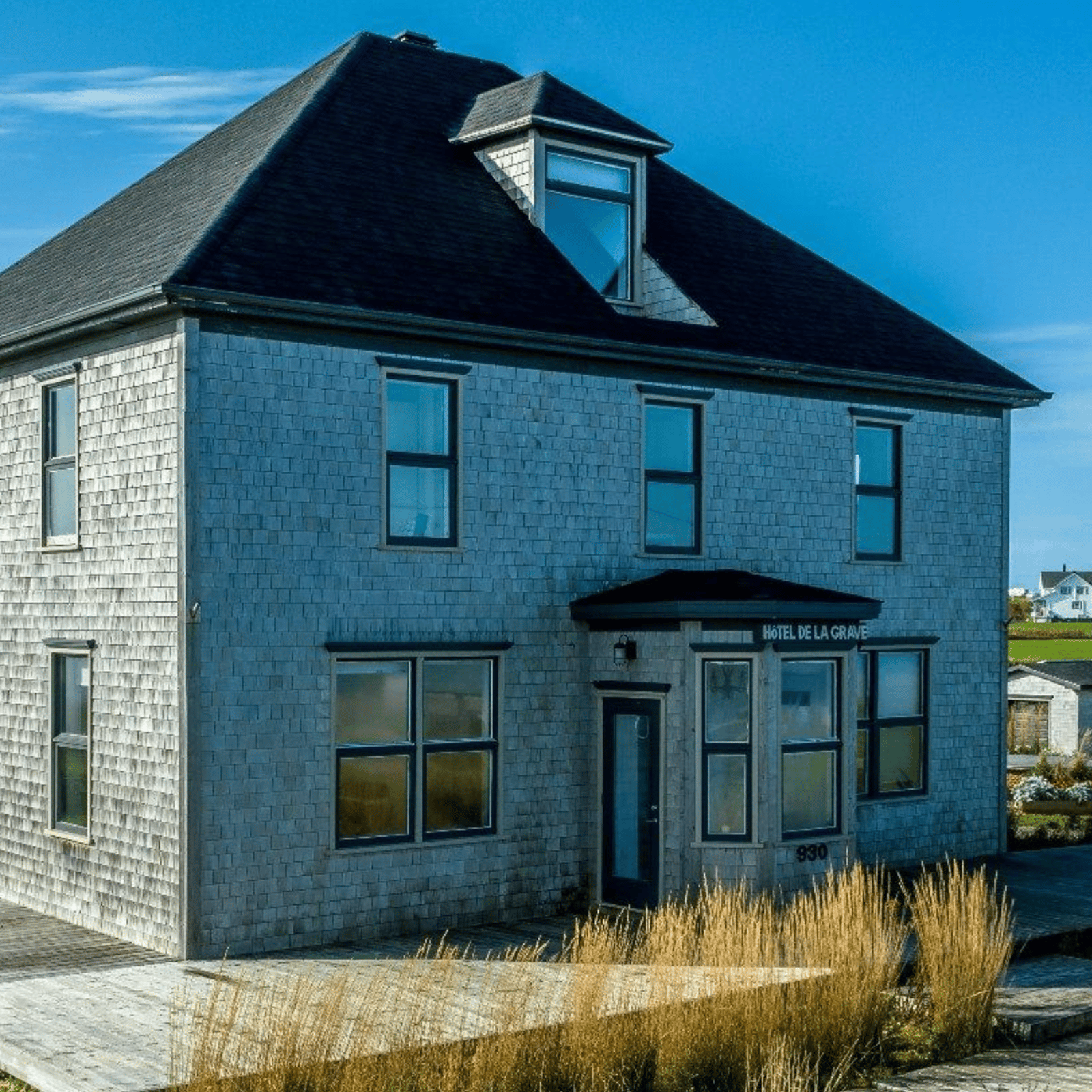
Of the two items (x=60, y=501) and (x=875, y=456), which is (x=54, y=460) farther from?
(x=875, y=456)

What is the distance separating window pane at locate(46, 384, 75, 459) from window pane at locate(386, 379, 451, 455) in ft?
10.5

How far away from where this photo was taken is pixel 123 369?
15.6 m

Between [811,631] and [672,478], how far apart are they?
2.51 meters

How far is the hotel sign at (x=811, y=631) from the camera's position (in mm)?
16141

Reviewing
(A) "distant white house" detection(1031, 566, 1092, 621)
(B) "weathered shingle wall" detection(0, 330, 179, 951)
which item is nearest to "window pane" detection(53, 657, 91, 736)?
(B) "weathered shingle wall" detection(0, 330, 179, 951)

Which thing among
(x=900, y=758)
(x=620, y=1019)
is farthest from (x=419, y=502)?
(x=900, y=758)

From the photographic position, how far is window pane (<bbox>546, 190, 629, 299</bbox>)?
18.3 meters

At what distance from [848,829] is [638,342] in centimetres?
532

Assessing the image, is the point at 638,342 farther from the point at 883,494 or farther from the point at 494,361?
the point at 883,494

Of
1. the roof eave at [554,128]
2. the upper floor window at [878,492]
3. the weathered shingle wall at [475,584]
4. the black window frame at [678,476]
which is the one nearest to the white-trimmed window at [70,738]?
the weathered shingle wall at [475,584]

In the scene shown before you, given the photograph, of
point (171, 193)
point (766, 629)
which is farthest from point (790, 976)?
point (171, 193)

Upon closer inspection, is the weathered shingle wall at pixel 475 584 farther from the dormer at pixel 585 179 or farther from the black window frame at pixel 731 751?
the dormer at pixel 585 179

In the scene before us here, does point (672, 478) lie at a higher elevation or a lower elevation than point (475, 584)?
higher

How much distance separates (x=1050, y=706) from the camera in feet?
116
